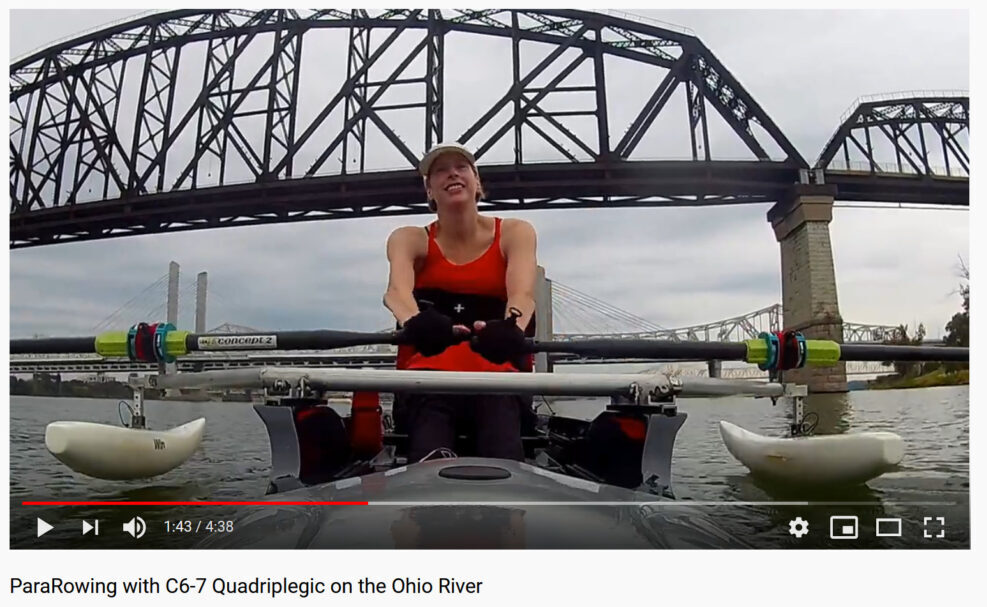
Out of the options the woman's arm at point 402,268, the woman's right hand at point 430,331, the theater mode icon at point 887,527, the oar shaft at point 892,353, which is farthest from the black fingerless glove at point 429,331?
the oar shaft at point 892,353

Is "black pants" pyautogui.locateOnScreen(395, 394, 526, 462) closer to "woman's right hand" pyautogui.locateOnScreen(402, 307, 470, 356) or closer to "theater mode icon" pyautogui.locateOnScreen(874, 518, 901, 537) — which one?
"woman's right hand" pyautogui.locateOnScreen(402, 307, 470, 356)

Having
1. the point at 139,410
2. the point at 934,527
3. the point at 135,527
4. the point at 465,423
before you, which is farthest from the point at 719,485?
the point at 139,410

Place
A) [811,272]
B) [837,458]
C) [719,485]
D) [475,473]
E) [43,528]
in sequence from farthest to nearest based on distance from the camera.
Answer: [811,272] < [719,485] < [837,458] < [43,528] < [475,473]

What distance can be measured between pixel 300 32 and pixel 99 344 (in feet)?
4.40

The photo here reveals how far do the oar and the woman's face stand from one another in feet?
0.99

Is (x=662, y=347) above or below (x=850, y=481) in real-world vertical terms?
above

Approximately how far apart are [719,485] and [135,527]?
1097 mm

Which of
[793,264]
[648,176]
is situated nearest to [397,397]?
[793,264]

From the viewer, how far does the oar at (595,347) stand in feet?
4.02

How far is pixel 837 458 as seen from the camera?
1104mm

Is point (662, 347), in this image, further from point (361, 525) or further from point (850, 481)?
point (361, 525)

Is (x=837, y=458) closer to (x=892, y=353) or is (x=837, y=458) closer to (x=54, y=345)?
(x=892, y=353)

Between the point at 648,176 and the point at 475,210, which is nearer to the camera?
the point at 475,210

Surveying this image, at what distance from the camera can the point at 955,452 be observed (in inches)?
48.1
